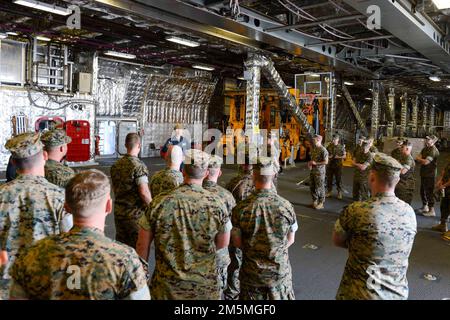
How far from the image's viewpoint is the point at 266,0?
657 cm

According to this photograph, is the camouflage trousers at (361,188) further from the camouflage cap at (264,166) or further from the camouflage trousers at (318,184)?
the camouflage cap at (264,166)

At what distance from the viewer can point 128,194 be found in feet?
12.6

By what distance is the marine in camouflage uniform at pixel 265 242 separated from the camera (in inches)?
103

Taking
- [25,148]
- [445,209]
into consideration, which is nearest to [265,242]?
[25,148]

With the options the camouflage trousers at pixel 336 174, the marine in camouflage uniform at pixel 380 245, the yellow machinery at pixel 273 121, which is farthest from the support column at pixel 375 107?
the marine in camouflage uniform at pixel 380 245

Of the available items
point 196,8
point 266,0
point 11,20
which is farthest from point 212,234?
point 11,20

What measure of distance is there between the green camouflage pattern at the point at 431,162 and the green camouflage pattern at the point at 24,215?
725cm

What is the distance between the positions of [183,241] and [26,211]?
3.57 ft

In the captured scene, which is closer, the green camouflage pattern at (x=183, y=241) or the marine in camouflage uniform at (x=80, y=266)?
the marine in camouflage uniform at (x=80, y=266)

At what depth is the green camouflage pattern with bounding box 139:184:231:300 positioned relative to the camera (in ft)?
7.70

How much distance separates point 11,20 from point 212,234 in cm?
900

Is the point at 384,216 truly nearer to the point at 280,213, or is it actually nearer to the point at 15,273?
the point at 280,213

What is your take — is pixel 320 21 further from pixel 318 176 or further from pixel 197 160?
pixel 197 160

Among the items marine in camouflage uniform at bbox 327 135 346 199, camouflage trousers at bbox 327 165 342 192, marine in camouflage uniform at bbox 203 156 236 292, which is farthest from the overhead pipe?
marine in camouflage uniform at bbox 203 156 236 292
